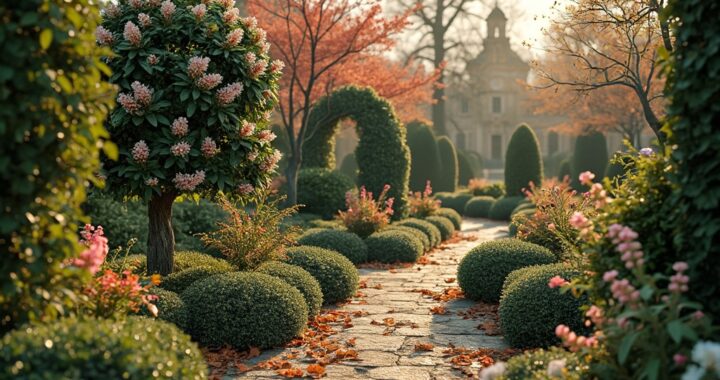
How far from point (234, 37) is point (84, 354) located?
167 inches

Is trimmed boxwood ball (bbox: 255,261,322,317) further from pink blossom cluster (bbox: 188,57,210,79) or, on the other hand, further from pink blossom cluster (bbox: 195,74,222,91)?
pink blossom cluster (bbox: 188,57,210,79)

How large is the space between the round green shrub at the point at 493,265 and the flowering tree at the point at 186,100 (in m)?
3.09

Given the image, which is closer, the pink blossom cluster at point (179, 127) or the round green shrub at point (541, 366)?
the round green shrub at point (541, 366)

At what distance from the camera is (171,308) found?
6012 millimetres

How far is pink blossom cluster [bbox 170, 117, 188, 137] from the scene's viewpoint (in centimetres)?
634

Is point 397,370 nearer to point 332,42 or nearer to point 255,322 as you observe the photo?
point 255,322

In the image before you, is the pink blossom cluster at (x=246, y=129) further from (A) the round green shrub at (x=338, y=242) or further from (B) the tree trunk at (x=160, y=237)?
(A) the round green shrub at (x=338, y=242)

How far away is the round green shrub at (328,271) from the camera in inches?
323

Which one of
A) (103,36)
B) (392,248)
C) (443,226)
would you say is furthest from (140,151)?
(443,226)

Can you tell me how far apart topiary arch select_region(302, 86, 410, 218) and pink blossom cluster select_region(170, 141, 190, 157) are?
9.64 meters

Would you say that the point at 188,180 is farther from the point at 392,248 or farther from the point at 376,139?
the point at 376,139

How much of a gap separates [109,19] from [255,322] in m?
3.52

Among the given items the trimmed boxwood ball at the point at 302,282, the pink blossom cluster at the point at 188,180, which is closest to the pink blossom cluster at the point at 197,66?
the pink blossom cluster at the point at 188,180

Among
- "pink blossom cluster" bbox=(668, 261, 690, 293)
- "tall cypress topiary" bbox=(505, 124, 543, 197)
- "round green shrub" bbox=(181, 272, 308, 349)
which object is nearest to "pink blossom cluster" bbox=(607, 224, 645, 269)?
"pink blossom cluster" bbox=(668, 261, 690, 293)
